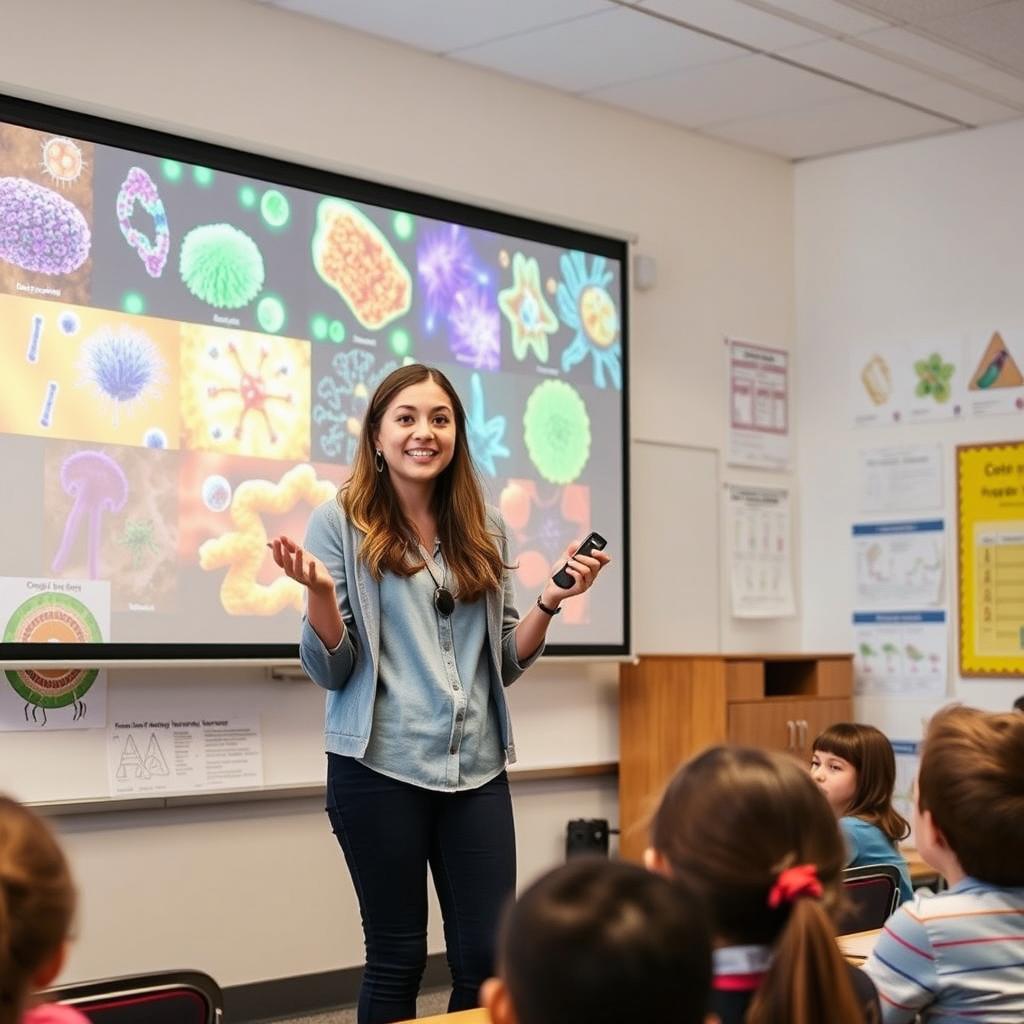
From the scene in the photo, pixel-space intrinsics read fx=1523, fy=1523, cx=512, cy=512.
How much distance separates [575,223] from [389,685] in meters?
2.48

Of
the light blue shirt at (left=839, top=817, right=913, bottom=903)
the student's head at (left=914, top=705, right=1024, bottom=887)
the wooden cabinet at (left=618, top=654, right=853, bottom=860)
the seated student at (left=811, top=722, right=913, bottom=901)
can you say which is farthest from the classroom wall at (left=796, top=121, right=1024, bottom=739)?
the student's head at (left=914, top=705, right=1024, bottom=887)

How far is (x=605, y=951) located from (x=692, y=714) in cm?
370

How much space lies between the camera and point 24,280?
3.54 m

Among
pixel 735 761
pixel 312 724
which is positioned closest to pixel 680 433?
pixel 312 724

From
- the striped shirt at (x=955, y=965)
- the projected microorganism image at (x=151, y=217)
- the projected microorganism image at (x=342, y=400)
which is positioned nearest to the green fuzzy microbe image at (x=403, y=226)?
the projected microorganism image at (x=342, y=400)

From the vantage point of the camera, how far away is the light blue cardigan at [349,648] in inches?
98.3

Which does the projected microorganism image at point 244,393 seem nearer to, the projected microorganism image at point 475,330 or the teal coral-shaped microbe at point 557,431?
the projected microorganism image at point 475,330

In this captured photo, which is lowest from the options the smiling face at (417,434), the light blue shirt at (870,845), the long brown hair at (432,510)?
the light blue shirt at (870,845)

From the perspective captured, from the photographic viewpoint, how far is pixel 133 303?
3.73 metres

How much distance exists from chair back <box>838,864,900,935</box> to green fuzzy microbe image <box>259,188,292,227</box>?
2.38m

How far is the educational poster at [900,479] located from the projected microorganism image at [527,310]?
4.70ft

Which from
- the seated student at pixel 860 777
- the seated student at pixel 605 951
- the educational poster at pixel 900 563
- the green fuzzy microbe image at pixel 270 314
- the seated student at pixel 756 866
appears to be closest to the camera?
the seated student at pixel 605 951

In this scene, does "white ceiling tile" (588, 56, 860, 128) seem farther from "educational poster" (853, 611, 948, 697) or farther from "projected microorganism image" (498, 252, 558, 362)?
"educational poster" (853, 611, 948, 697)

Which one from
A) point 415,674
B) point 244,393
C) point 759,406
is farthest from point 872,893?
point 759,406
